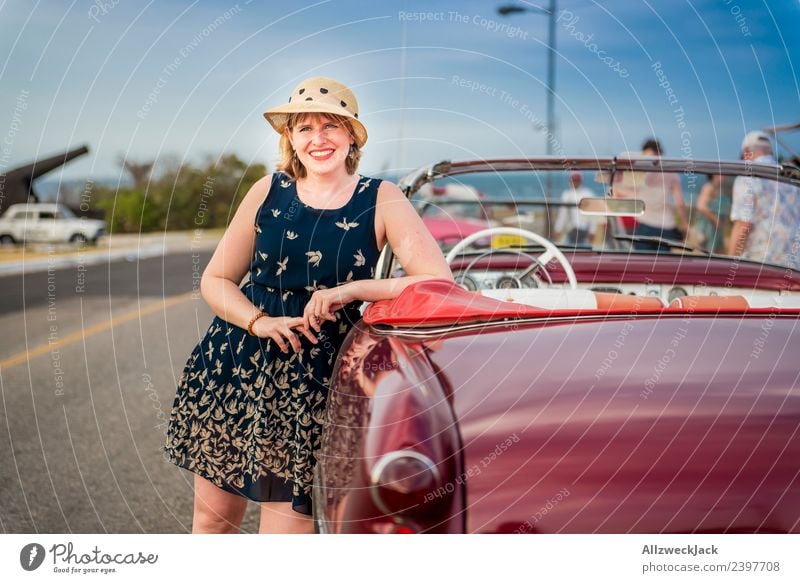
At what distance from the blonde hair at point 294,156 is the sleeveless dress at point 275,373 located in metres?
0.11

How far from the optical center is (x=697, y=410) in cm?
155

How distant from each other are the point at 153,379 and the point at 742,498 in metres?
4.96

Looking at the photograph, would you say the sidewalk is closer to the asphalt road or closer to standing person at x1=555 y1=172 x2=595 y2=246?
the asphalt road

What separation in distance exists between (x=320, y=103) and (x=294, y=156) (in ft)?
0.63

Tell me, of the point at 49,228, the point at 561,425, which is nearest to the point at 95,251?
the point at 49,228

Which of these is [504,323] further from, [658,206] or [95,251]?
[95,251]

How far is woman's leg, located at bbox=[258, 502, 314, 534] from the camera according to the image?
2299 millimetres

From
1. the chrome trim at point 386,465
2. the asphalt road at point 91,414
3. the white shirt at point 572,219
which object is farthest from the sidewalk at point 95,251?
the chrome trim at point 386,465

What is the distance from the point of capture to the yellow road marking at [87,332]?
6.48m

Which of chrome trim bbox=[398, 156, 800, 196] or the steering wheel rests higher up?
chrome trim bbox=[398, 156, 800, 196]

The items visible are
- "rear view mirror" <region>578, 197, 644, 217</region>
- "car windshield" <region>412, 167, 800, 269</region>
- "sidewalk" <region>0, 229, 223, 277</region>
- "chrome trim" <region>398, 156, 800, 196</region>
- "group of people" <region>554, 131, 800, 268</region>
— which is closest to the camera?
"rear view mirror" <region>578, 197, 644, 217</region>

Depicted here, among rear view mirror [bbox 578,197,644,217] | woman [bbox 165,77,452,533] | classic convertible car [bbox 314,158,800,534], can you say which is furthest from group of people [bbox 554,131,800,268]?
classic convertible car [bbox 314,158,800,534]
